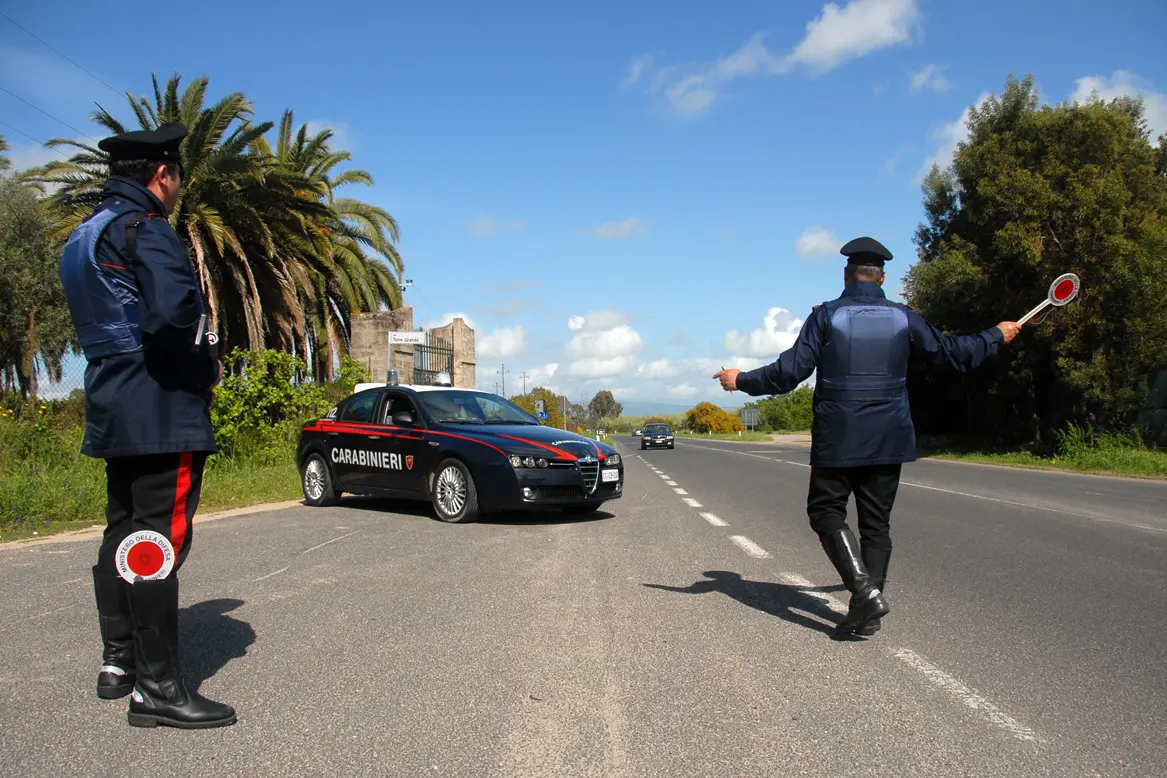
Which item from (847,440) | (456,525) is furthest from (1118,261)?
(847,440)

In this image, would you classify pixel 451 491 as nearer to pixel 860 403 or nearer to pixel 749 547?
pixel 749 547

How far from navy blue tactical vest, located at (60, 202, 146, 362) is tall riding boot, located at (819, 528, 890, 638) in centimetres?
327

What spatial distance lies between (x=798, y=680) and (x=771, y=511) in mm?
7226

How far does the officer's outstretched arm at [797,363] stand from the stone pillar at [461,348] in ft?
75.8

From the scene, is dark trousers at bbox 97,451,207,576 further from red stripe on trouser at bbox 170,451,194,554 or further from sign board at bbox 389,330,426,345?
sign board at bbox 389,330,426,345

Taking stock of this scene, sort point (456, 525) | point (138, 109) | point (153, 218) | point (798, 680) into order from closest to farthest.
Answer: point (153, 218) < point (798, 680) < point (456, 525) < point (138, 109)

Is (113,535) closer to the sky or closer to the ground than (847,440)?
closer to the ground

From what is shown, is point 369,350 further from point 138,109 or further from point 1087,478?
point 1087,478

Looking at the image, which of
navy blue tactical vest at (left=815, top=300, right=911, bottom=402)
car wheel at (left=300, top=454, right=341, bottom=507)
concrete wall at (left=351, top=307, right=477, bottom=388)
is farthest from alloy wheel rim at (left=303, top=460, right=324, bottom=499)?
concrete wall at (left=351, top=307, right=477, bottom=388)

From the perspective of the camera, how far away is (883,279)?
185 inches

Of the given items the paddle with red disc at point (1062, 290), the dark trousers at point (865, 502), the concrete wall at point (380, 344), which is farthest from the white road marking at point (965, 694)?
the concrete wall at point (380, 344)

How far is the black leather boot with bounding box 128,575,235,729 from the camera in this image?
334 centimetres

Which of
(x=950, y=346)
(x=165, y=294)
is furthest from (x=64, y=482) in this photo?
(x=950, y=346)

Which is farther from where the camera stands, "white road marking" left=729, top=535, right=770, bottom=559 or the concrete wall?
the concrete wall
